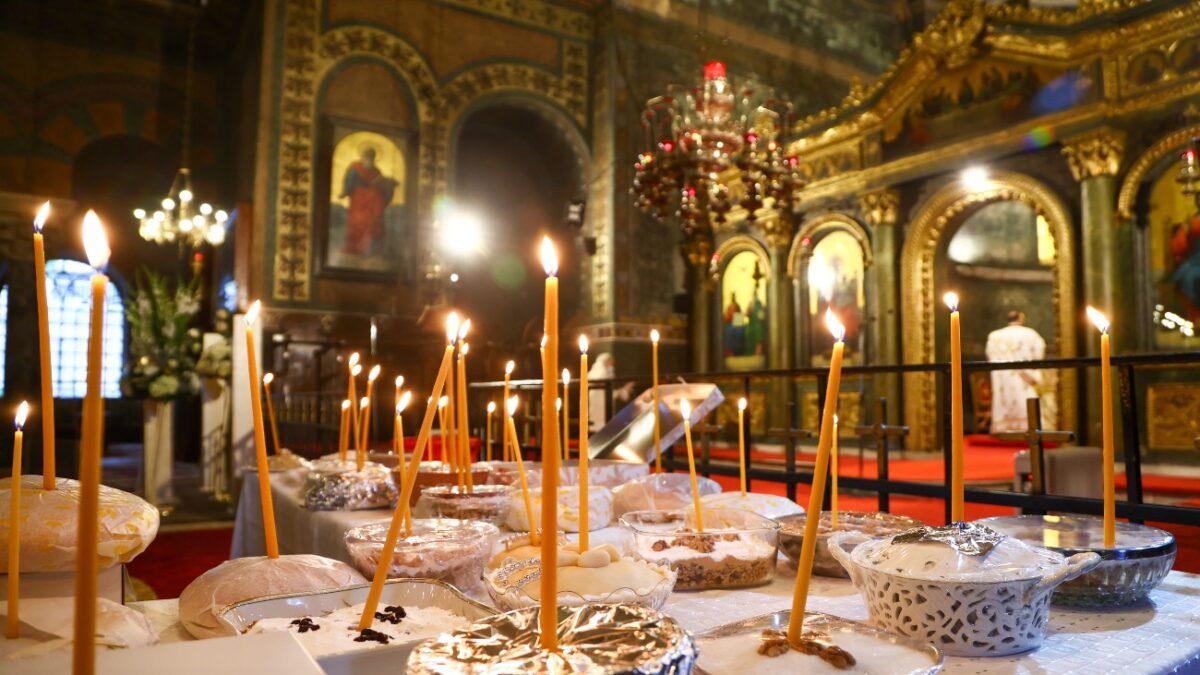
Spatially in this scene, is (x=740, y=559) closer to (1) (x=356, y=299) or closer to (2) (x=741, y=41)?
(1) (x=356, y=299)

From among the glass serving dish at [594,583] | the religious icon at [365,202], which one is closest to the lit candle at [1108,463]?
the glass serving dish at [594,583]

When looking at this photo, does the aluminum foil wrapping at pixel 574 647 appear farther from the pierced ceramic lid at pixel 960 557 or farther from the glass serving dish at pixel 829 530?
the glass serving dish at pixel 829 530

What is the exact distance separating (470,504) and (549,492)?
116 cm

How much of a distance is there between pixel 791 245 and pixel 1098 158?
4.54m

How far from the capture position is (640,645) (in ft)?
2.25

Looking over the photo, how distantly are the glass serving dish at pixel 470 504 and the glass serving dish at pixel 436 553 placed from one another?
29 cm

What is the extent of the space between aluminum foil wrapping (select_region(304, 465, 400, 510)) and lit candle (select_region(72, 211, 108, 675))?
172cm

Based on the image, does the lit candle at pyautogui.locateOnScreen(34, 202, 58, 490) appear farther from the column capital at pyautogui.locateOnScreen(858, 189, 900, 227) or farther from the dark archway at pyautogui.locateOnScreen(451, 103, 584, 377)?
the dark archway at pyautogui.locateOnScreen(451, 103, 584, 377)

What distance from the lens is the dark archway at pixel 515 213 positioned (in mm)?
13633

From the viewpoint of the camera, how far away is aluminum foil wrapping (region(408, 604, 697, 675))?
0.65 meters

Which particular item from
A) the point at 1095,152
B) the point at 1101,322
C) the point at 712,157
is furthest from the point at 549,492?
the point at 1095,152

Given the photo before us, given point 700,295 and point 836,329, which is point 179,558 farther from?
point 700,295

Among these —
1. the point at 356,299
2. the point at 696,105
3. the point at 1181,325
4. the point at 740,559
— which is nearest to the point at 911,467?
the point at 1181,325

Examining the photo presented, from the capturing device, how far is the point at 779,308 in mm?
12367
